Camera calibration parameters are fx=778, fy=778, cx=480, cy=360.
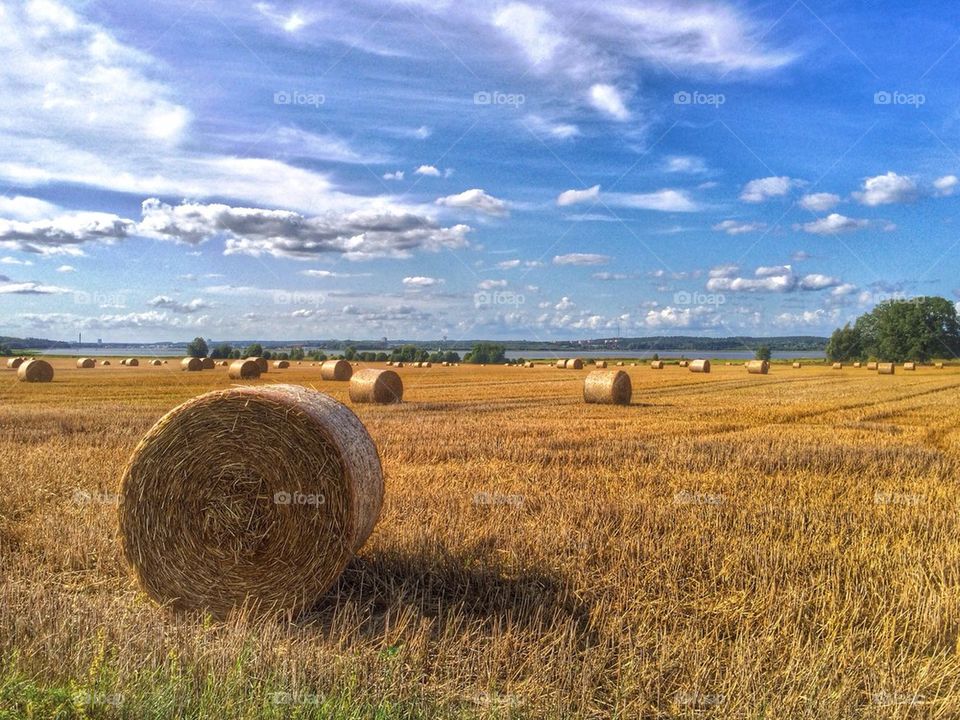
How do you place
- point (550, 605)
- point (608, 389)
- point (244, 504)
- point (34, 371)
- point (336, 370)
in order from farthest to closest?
1. point (336, 370)
2. point (34, 371)
3. point (608, 389)
4. point (244, 504)
5. point (550, 605)

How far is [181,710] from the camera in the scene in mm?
4070

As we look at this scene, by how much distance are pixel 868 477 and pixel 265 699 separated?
9.65m

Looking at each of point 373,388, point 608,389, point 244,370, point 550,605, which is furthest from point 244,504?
point 244,370

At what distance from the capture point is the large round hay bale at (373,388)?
75.1 ft

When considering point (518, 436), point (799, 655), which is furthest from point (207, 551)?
point (518, 436)

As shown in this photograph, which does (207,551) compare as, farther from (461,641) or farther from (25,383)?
(25,383)

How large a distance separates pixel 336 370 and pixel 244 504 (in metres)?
27.7

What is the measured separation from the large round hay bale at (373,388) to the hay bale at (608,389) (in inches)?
238

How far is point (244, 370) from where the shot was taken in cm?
3338

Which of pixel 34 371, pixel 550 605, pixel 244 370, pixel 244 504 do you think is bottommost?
pixel 550 605

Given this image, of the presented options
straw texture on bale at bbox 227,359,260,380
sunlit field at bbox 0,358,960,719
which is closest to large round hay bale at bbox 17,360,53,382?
straw texture on bale at bbox 227,359,260,380

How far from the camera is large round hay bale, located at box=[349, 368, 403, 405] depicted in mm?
22891

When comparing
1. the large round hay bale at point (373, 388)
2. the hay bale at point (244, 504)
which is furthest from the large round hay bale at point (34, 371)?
the hay bale at point (244, 504)

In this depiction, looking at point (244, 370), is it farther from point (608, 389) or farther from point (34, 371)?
point (608, 389)
